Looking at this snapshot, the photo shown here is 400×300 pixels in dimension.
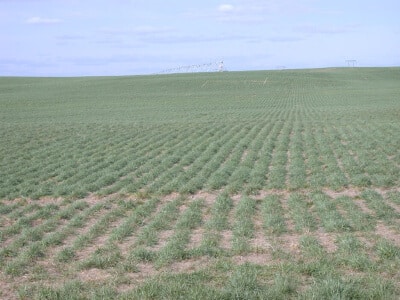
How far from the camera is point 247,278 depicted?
6.96 meters

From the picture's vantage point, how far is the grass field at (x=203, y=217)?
23.0 feet

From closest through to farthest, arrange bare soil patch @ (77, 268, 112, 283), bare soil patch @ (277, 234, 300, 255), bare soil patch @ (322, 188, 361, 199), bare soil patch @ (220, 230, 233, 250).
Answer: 1. bare soil patch @ (77, 268, 112, 283)
2. bare soil patch @ (277, 234, 300, 255)
3. bare soil patch @ (220, 230, 233, 250)
4. bare soil patch @ (322, 188, 361, 199)

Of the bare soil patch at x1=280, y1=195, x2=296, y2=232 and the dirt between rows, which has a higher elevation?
the dirt between rows

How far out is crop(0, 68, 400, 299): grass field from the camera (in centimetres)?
702

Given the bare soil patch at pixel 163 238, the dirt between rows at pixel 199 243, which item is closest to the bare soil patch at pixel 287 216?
the dirt between rows at pixel 199 243

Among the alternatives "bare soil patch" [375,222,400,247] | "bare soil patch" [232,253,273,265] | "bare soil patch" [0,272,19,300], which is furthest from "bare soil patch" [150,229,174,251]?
"bare soil patch" [375,222,400,247]

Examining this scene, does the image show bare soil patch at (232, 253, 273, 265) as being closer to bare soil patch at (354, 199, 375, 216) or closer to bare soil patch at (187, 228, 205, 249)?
bare soil patch at (187, 228, 205, 249)

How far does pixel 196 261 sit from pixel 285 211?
3735 millimetres

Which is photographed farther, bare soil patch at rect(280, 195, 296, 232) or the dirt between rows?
bare soil patch at rect(280, 195, 296, 232)

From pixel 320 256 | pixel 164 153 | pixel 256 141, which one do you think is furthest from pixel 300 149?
pixel 320 256

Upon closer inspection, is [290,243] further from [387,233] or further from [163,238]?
[163,238]

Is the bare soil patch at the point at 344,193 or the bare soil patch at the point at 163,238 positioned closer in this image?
the bare soil patch at the point at 163,238

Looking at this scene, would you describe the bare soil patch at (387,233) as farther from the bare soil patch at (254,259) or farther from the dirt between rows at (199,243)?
the bare soil patch at (254,259)

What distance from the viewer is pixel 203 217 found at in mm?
10953
